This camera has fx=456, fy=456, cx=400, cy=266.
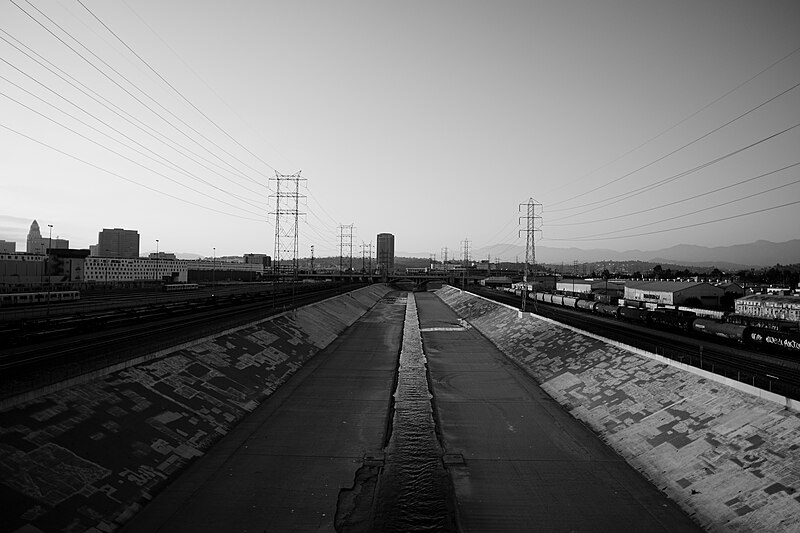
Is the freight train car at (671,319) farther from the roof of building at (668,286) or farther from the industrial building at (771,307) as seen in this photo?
the roof of building at (668,286)

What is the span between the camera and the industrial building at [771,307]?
6794 centimetres

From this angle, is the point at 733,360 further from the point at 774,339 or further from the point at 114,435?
the point at 114,435

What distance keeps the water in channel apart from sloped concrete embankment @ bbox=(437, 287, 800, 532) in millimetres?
10176

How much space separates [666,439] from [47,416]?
29.5 m

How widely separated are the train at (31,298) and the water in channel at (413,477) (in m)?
59.4

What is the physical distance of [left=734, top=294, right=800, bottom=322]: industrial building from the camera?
67.9 m

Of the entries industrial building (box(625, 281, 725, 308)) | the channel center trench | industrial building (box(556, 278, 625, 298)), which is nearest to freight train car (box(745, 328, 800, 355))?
the channel center trench

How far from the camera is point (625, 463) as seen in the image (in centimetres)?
2394

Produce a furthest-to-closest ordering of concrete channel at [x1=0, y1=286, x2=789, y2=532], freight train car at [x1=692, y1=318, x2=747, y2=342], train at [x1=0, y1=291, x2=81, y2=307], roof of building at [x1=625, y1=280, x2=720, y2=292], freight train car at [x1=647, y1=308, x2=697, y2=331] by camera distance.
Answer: roof of building at [x1=625, y1=280, x2=720, y2=292] → train at [x1=0, y1=291, x2=81, y2=307] → freight train car at [x1=647, y1=308, x2=697, y2=331] → freight train car at [x1=692, y1=318, x2=747, y2=342] → concrete channel at [x1=0, y1=286, x2=789, y2=532]

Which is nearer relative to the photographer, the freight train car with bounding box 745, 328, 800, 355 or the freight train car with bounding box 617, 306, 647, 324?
the freight train car with bounding box 745, 328, 800, 355

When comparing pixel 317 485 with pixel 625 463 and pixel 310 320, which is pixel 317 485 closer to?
pixel 625 463

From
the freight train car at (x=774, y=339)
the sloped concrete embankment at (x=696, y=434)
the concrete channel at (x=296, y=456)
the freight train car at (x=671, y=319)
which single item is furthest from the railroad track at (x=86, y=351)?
the freight train car at (x=671, y=319)

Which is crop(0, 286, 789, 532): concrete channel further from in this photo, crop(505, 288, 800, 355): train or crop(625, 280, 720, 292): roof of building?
crop(625, 280, 720, 292): roof of building

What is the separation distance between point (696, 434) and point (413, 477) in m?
14.3
